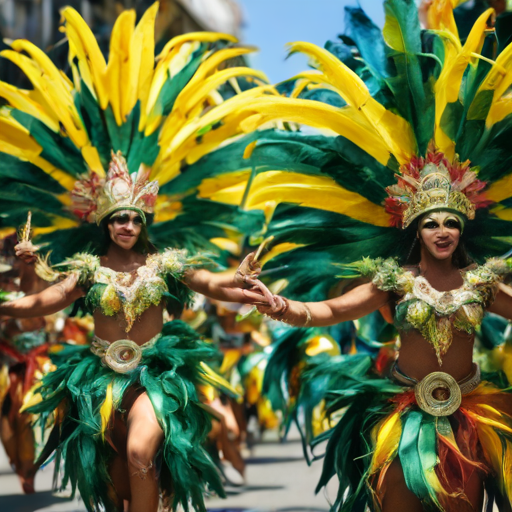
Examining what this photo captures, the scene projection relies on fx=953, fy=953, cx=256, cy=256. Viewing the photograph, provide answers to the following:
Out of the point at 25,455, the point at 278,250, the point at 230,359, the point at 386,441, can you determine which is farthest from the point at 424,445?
the point at 230,359

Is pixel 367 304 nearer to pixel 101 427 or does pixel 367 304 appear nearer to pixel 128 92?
pixel 101 427

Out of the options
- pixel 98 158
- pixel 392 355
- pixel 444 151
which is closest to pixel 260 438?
pixel 392 355

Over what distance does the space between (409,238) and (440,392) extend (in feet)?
3.00

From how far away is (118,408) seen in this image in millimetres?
5066

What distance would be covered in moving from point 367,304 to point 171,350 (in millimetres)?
1155

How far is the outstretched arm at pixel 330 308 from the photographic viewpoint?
15.0 ft

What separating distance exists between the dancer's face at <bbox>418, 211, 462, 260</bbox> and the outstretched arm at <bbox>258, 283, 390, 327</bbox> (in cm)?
35

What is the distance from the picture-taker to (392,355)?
614 centimetres

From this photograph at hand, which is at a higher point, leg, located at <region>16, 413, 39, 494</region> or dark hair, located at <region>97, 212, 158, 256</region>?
dark hair, located at <region>97, 212, 158, 256</region>

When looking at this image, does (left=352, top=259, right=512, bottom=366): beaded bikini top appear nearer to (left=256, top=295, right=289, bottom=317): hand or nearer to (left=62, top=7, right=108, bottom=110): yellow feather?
(left=256, top=295, right=289, bottom=317): hand

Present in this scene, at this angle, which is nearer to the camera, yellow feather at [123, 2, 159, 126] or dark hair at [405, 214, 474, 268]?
dark hair at [405, 214, 474, 268]

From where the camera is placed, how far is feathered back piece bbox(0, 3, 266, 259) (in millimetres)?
5867

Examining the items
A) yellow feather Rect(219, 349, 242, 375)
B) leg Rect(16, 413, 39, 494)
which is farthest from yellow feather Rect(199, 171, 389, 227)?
yellow feather Rect(219, 349, 242, 375)

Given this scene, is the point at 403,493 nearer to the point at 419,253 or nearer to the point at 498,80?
the point at 419,253
